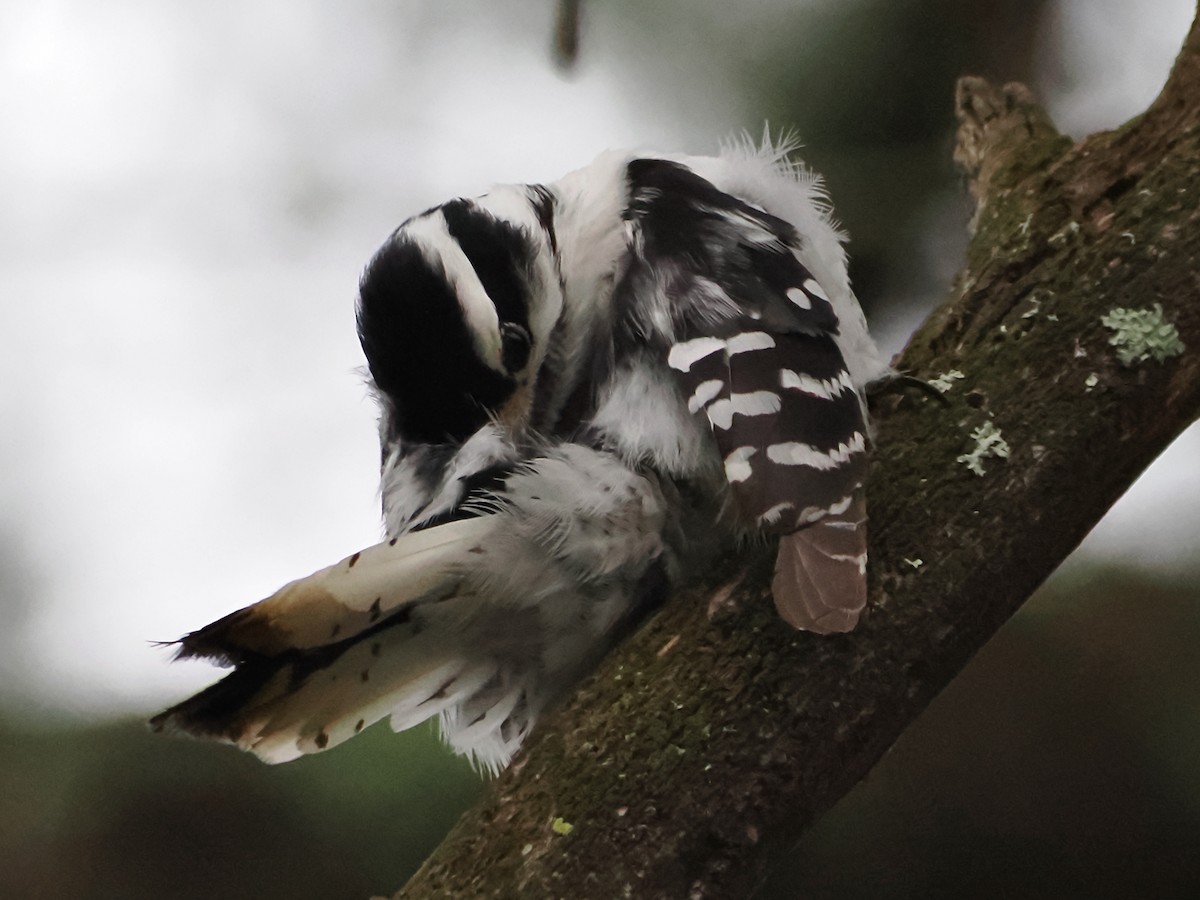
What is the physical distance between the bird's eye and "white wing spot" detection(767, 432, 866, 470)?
199mm

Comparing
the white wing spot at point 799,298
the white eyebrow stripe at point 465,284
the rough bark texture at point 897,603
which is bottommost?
the rough bark texture at point 897,603

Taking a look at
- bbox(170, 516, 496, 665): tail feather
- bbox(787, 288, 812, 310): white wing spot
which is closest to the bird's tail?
bbox(170, 516, 496, 665): tail feather

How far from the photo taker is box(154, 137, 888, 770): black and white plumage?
0.57 metres

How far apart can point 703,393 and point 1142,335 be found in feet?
0.94

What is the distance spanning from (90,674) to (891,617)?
0.89m

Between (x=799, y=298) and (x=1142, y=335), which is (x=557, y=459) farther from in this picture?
Answer: (x=1142, y=335)

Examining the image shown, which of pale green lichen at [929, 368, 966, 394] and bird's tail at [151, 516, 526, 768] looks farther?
pale green lichen at [929, 368, 966, 394]

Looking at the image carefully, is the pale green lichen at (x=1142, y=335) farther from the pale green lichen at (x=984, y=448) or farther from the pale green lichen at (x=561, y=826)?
the pale green lichen at (x=561, y=826)

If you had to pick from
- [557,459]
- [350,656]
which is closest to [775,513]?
[557,459]

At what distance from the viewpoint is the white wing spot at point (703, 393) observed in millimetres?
609

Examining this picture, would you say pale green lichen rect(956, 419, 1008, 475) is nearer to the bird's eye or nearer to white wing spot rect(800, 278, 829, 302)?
white wing spot rect(800, 278, 829, 302)

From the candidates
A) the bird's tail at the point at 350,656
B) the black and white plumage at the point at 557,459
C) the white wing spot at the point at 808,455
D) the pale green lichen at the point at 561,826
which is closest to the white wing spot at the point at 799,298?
the black and white plumage at the point at 557,459

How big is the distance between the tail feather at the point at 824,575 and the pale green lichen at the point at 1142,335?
0.22 meters

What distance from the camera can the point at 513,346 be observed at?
697 millimetres
